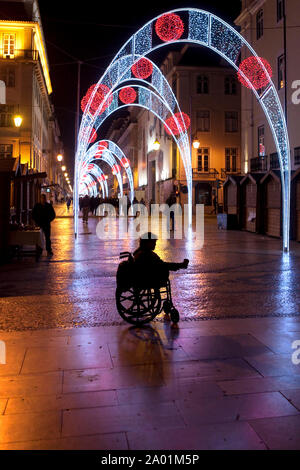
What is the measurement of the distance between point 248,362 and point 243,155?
32.5m

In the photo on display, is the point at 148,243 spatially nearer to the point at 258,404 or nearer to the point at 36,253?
the point at 258,404

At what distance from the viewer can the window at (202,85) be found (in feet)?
172

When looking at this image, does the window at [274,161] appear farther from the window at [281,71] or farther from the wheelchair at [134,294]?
the wheelchair at [134,294]

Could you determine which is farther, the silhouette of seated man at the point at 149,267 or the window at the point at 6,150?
the window at the point at 6,150

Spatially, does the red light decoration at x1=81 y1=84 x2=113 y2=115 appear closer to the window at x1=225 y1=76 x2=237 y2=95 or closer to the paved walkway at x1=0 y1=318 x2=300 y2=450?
the paved walkway at x1=0 y1=318 x2=300 y2=450

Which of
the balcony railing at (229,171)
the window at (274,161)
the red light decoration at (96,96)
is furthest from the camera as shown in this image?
the balcony railing at (229,171)

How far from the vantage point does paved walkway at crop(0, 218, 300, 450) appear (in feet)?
11.6

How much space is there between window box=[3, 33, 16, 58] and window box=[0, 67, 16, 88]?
3.98 ft

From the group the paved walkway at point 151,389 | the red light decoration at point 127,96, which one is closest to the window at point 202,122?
the red light decoration at point 127,96

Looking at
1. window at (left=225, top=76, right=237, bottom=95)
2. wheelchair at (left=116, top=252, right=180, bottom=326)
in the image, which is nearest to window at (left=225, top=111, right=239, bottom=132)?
window at (left=225, top=76, right=237, bottom=95)

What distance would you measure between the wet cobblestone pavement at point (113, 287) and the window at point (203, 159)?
3642 centimetres

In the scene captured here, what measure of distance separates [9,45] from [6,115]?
6526mm

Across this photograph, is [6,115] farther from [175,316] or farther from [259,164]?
[175,316]

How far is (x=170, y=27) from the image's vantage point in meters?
15.2
